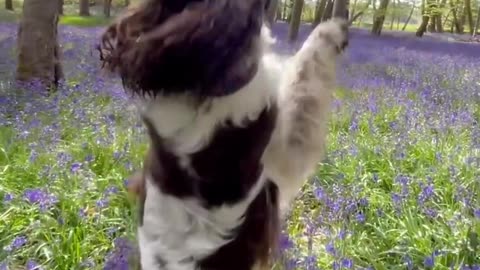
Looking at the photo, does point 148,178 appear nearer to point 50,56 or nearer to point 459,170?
point 459,170

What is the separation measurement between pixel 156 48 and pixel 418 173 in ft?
9.71

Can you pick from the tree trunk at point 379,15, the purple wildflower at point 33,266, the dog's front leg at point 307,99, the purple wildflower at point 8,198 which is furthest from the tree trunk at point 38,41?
the tree trunk at point 379,15

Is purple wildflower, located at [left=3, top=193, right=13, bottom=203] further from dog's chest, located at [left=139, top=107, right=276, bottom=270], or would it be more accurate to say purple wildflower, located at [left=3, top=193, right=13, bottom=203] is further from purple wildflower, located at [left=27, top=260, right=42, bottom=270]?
dog's chest, located at [left=139, top=107, right=276, bottom=270]

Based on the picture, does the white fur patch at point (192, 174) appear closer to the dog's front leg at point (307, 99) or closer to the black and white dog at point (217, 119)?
the black and white dog at point (217, 119)

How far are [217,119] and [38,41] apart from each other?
5264 mm

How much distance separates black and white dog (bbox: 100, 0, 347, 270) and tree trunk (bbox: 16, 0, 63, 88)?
15.6ft

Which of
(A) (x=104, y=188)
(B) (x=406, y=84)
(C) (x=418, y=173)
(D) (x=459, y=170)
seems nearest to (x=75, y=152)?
(A) (x=104, y=188)

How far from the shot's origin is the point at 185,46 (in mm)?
1609

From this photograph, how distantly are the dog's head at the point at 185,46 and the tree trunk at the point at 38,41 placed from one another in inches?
198

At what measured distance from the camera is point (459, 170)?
411 cm

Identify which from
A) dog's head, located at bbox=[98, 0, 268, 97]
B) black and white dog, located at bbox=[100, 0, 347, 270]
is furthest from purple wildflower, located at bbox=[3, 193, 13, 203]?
dog's head, located at bbox=[98, 0, 268, 97]

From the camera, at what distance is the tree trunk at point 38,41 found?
6.48m

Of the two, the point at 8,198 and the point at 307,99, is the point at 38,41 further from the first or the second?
the point at 307,99

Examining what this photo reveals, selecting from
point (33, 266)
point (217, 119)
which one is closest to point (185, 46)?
point (217, 119)
